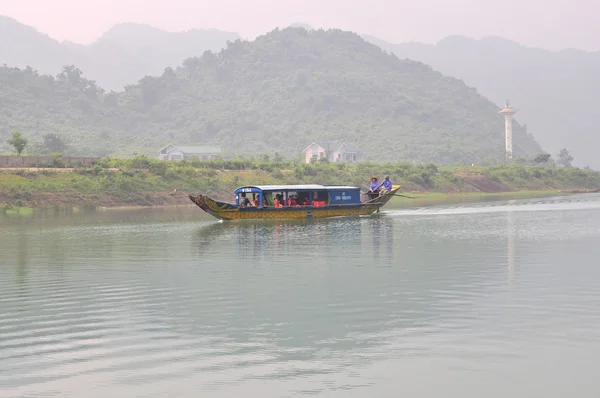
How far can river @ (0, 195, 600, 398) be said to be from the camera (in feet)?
48.0

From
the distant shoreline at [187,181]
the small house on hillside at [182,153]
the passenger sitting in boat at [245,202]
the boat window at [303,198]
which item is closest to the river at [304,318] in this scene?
the passenger sitting in boat at [245,202]

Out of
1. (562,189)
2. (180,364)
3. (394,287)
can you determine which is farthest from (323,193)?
(562,189)

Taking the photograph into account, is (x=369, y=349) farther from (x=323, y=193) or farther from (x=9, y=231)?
(x=323, y=193)

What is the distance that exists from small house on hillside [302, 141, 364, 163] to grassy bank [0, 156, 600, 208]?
152 ft

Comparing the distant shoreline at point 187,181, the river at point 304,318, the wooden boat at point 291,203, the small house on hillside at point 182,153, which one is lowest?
the river at point 304,318

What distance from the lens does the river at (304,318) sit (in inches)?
576

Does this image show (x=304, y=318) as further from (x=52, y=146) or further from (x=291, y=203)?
(x=52, y=146)

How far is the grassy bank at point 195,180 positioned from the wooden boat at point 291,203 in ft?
86.5

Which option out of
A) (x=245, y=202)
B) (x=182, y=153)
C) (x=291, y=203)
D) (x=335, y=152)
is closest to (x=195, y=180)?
(x=291, y=203)

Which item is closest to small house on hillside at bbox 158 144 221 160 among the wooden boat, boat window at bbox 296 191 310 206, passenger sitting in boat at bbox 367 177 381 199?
passenger sitting in boat at bbox 367 177 381 199

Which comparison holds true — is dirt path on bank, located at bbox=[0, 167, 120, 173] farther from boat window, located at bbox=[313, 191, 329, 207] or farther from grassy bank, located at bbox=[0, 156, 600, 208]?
boat window, located at bbox=[313, 191, 329, 207]

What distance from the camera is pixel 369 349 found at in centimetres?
1667

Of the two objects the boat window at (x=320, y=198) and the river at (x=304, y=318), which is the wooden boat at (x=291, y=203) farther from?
the river at (x=304, y=318)

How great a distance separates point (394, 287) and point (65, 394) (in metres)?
12.8
